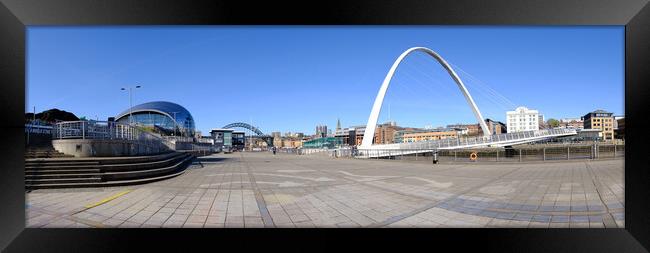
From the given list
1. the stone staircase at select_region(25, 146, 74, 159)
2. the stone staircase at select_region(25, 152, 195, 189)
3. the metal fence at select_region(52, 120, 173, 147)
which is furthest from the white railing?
the stone staircase at select_region(25, 146, 74, 159)

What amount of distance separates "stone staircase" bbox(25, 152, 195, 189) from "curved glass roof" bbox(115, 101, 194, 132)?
183 ft

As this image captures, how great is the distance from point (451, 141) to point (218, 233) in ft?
99.4

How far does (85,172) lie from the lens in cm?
855

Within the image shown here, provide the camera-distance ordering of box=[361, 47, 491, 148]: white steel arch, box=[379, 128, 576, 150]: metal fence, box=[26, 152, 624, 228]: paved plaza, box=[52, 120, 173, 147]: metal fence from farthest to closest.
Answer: box=[361, 47, 491, 148]: white steel arch → box=[379, 128, 576, 150]: metal fence → box=[52, 120, 173, 147]: metal fence → box=[26, 152, 624, 228]: paved plaza

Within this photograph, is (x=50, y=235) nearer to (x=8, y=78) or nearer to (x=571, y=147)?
(x=8, y=78)

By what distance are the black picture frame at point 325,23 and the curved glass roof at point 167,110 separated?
61.0m

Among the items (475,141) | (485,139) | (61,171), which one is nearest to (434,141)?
(475,141)

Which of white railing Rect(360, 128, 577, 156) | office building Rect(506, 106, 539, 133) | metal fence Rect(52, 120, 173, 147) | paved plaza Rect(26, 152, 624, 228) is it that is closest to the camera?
paved plaza Rect(26, 152, 624, 228)

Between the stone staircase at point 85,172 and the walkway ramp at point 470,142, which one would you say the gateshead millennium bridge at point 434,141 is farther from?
the stone staircase at point 85,172

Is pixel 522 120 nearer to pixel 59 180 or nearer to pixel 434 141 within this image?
pixel 434 141

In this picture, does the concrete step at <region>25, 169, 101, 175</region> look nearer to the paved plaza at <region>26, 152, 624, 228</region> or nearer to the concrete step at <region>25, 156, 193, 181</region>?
the concrete step at <region>25, 156, 193, 181</region>

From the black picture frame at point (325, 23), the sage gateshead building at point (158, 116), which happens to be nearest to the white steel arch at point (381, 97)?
the black picture frame at point (325, 23)

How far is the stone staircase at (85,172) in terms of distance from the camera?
789cm

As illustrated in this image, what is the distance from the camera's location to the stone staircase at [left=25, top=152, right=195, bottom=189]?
7887 mm
